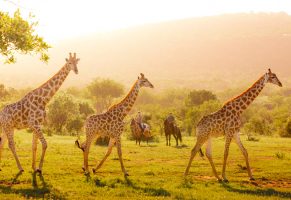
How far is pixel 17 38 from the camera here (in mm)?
15695

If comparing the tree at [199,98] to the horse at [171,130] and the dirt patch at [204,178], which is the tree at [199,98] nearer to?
the horse at [171,130]

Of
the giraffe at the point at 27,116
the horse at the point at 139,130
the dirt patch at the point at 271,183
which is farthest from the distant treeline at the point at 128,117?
the dirt patch at the point at 271,183

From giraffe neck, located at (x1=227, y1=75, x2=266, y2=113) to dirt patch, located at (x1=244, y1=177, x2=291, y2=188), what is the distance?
2.42 metres

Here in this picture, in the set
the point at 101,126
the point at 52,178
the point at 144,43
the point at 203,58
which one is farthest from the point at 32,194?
the point at 144,43

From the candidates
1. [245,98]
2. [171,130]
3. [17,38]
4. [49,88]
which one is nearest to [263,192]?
[245,98]

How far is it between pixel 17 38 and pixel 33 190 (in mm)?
6955

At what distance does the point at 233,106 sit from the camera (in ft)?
45.8

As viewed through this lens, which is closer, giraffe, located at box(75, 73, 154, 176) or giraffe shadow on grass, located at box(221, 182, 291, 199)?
giraffe shadow on grass, located at box(221, 182, 291, 199)

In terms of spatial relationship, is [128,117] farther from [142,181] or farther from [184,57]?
[184,57]

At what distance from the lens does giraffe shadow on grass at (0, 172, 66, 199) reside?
10.4 m

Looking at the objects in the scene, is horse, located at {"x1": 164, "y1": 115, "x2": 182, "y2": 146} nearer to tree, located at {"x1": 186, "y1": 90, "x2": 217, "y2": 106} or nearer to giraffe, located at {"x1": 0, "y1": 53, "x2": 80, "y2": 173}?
giraffe, located at {"x1": 0, "y1": 53, "x2": 80, "y2": 173}

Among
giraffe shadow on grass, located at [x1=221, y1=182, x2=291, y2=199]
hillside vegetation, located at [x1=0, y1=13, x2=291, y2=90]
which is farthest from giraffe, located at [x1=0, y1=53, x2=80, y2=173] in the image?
hillside vegetation, located at [x1=0, y1=13, x2=291, y2=90]

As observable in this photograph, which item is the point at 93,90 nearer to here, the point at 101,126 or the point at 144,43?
the point at 101,126

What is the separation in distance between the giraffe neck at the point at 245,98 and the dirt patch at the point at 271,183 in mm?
2417
